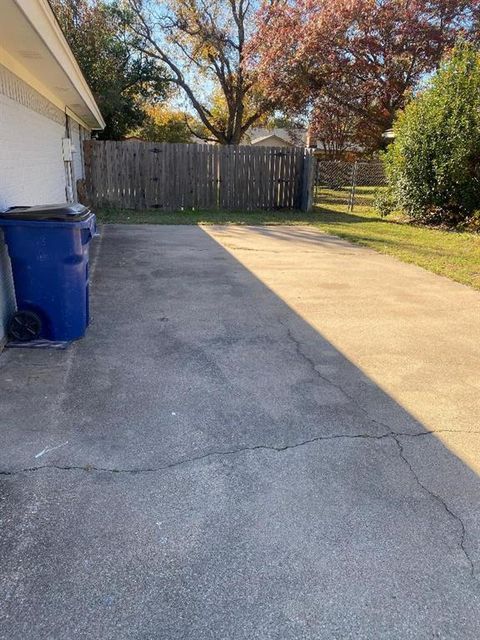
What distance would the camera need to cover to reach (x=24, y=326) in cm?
431

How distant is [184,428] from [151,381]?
773 millimetres

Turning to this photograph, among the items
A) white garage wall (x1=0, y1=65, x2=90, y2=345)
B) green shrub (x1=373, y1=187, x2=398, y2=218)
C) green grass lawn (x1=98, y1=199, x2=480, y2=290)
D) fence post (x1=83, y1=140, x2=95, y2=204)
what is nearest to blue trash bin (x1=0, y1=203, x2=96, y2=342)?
white garage wall (x1=0, y1=65, x2=90, y2=345)

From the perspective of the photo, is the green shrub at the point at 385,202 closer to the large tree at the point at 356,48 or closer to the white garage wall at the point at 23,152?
the large tree at the point at 356,48

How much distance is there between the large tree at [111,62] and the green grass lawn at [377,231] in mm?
7454

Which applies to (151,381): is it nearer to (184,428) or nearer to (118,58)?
(184,428)

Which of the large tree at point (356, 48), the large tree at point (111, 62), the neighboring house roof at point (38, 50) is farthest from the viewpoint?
the large tree at point (356, 48)

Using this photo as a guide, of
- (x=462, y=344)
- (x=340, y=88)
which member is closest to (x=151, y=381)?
(x=462, y=344)

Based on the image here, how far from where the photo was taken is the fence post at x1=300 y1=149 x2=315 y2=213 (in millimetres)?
15234

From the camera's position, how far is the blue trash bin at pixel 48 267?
4.12m

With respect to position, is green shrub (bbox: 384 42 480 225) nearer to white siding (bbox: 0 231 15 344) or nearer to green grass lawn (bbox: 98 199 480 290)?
green grass lawn (bbox: 98 199 480 290)

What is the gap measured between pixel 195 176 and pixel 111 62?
28.6 ft

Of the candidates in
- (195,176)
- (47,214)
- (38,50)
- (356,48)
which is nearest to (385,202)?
(195,176)

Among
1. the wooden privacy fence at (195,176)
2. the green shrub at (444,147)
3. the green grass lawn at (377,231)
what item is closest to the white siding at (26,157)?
the green grass lawn at (377,231)

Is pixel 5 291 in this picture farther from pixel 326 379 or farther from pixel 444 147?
pixel 444 147
